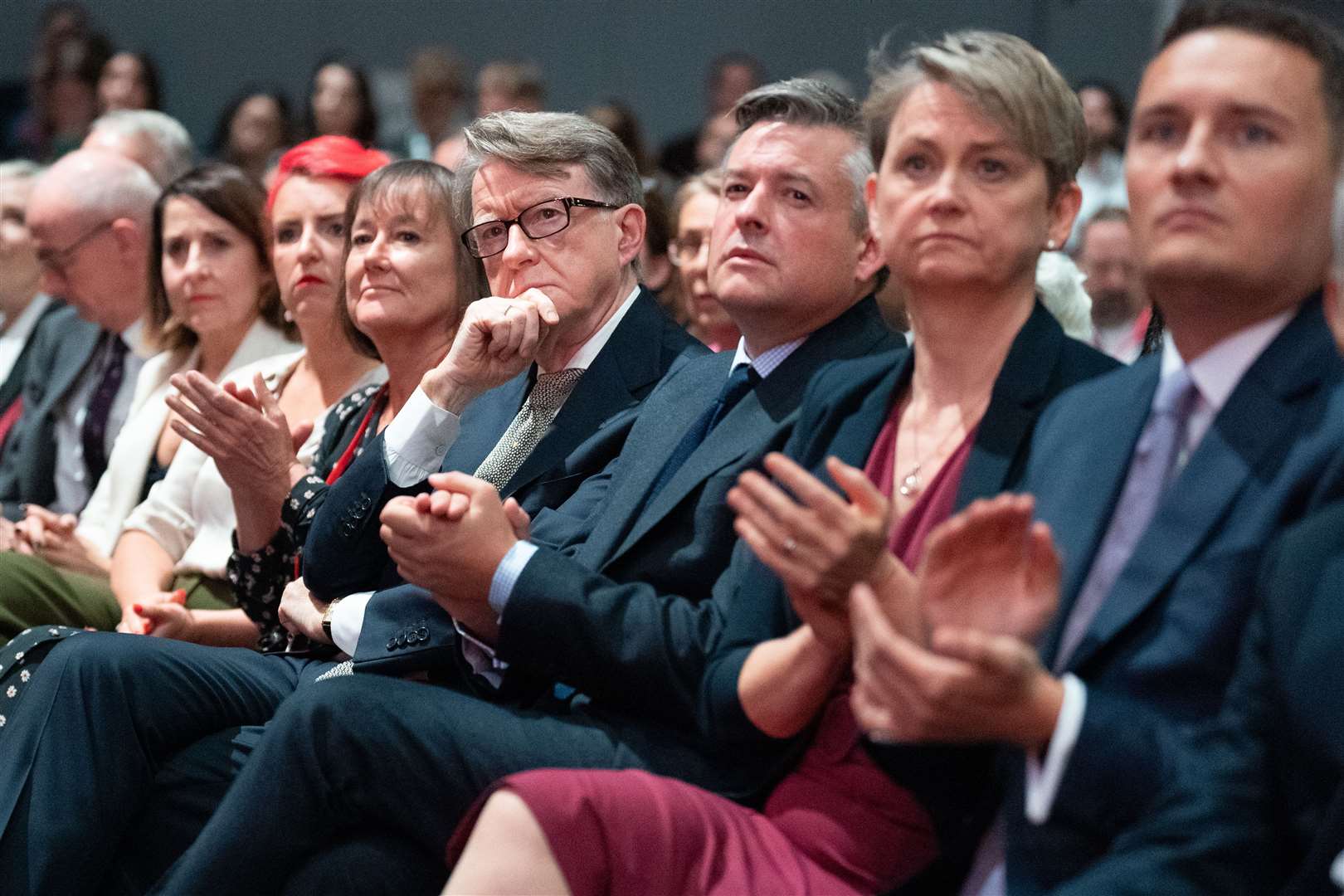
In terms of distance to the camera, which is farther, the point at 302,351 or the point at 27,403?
the point at 27,403

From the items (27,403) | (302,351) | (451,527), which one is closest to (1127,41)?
(302,351)

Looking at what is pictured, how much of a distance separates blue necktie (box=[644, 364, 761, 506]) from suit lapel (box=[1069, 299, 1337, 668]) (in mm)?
912

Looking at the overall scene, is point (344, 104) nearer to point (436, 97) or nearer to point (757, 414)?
point (436, 97)

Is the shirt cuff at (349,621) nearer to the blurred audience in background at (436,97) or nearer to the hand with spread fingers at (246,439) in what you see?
the hand with spread fingers at (246,439)

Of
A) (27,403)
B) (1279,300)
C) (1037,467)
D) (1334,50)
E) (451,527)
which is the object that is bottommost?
(27,403)

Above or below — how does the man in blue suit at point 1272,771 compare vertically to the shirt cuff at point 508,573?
above

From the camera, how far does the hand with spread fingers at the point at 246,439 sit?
3148 millimetres

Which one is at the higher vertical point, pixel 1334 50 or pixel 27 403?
pixel 1334 50

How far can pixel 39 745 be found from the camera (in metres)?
2.77

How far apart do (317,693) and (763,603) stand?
0.61 meters

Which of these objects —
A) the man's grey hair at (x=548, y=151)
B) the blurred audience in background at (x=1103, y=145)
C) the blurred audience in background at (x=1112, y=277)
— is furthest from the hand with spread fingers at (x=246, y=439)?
the blurred audience in background at (x=1103, y=145)

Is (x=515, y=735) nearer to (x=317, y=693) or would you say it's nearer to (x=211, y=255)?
(x=317, y=693)

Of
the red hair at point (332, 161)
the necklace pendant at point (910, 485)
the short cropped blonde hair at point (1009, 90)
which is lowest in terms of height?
the red hair at point (332, 161)

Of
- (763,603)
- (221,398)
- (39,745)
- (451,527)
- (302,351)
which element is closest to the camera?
(763,603)
